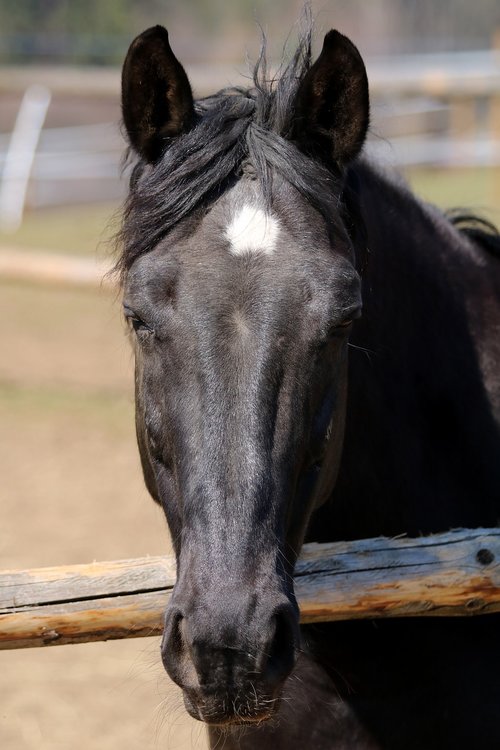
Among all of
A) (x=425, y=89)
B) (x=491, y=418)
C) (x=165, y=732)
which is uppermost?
(x=491, y=418)

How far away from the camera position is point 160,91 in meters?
2.62

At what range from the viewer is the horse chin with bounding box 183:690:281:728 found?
2051 millimetres

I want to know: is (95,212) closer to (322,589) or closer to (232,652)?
(322,589)

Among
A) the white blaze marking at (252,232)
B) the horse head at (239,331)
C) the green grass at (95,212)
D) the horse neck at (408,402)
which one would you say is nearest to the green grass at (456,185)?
the green grass at (95,212)

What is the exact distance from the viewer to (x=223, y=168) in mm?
2498

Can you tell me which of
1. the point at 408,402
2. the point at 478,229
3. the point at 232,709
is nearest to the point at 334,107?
the point at 408,402

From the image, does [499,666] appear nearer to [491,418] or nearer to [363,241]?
[491,418]

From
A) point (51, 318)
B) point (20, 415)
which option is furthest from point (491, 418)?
point (51, 318)

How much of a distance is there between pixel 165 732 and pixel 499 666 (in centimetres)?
180

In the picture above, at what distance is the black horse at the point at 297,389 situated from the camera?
2.12m

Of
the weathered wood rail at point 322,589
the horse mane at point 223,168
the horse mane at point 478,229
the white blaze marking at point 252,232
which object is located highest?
the horse mane at point 223,168

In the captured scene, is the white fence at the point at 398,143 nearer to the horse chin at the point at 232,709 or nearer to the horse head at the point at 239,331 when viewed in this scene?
the horse head at the point at 239,331

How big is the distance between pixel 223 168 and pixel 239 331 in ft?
1.52

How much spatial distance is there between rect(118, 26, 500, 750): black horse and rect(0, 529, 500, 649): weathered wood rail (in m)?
0.20
